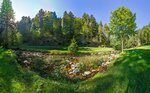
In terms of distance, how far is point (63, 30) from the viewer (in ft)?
323

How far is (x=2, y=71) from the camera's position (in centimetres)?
3162

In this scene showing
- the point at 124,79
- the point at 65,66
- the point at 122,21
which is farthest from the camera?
the point at 122,21

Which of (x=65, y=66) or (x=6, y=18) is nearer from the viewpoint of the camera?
(x=65, y=66)

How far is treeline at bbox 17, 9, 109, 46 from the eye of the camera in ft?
314

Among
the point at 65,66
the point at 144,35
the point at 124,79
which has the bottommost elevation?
the point at 124,79

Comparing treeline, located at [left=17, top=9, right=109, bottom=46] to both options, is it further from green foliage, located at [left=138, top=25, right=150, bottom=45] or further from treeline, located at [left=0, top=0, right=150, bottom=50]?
green foliage, located at [left=138, top=25, right=150, bottom=45]

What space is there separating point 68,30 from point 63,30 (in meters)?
1.67

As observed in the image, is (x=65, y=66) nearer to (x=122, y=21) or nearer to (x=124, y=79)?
(x=124, y=79)

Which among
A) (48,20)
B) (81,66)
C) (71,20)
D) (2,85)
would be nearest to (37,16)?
(48,20)

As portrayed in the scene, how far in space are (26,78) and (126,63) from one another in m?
11.8

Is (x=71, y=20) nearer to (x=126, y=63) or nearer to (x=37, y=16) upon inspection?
(x=37, y=16)

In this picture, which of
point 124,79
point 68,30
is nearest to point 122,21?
point 124,79

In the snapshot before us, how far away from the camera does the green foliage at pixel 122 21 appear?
6081cm

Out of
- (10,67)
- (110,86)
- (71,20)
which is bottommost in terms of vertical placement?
(110,86)
